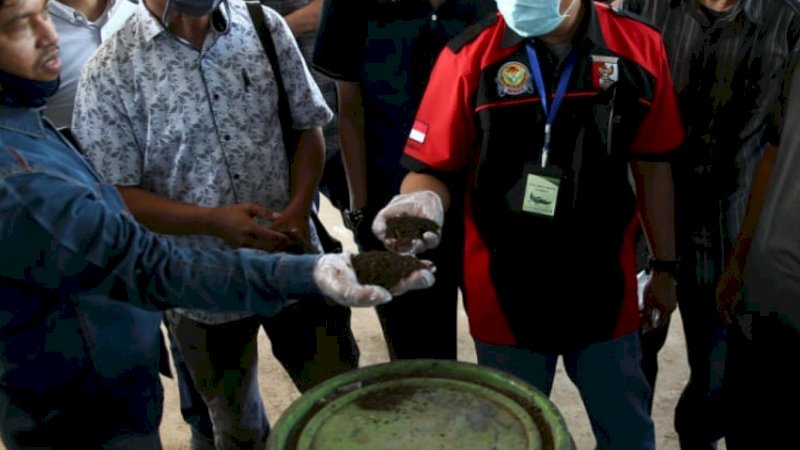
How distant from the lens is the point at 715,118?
243 centimetres

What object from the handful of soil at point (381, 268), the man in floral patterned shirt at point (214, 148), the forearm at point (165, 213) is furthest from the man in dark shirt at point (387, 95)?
the handful of soil at point (381, 268)

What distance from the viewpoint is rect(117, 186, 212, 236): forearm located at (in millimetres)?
2102

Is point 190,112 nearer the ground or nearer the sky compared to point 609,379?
nearer the sky

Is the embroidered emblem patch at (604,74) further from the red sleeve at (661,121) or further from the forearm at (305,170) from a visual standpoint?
the forearm at (305,170)

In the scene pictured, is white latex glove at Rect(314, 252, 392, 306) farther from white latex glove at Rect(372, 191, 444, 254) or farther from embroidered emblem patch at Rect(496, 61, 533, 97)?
embroidered emblem patch at Rect(496, 61, 533, 97)

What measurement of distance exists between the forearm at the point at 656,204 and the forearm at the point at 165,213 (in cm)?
124

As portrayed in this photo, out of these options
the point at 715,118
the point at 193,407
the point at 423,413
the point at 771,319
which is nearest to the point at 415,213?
the point at 423,413

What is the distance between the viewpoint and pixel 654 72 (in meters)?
2.02

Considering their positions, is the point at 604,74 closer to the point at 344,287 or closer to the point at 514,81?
the point at 514,81

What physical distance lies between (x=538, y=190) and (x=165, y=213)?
1.03m

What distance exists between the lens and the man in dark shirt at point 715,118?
238 cm

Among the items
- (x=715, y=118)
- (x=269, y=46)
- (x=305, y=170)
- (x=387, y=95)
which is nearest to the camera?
(x=269, y=46)

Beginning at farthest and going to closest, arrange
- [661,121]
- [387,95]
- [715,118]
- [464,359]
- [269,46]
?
1. [464,359]
2. [387,95]
3. [715,118]
4. [269,46]
5. [661,121]

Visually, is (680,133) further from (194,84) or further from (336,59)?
(194,84)
